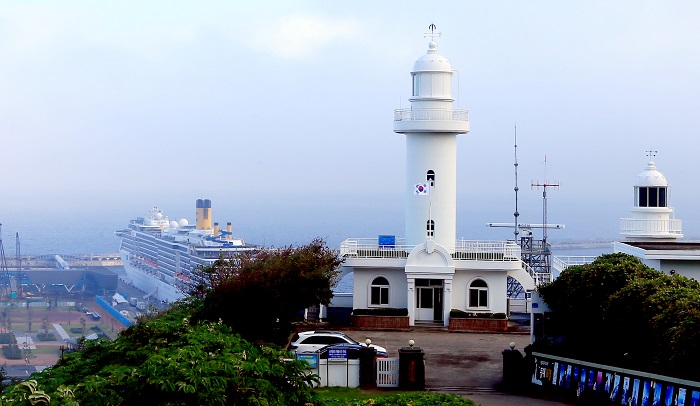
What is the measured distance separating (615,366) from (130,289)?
12240cm

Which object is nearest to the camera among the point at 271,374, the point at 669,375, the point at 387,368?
the point at 271,374

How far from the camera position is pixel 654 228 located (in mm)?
34938

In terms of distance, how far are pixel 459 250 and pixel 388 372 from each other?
10.7m

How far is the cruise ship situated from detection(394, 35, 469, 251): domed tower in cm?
6517

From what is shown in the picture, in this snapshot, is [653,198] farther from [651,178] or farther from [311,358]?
[311,358]

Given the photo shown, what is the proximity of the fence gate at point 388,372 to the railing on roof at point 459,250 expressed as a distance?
9883mm

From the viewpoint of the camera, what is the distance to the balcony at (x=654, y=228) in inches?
1374

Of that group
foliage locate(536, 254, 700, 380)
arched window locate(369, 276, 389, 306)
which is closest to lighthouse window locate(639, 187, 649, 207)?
arched window locate(369, 276, 389, 306)

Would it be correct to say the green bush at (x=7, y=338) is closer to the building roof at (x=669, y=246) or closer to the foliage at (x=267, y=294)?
the building roof at (x=669, y=246)

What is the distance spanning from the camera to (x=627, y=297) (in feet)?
66.3

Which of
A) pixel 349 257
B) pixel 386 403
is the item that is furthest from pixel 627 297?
pixel 349 257

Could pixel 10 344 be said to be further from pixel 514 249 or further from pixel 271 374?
pixel 271 374

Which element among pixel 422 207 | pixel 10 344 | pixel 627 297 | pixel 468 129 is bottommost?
pixel 10 344

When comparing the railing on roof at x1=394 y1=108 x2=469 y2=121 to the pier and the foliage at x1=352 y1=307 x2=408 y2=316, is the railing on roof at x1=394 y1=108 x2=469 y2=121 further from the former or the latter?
the pier
